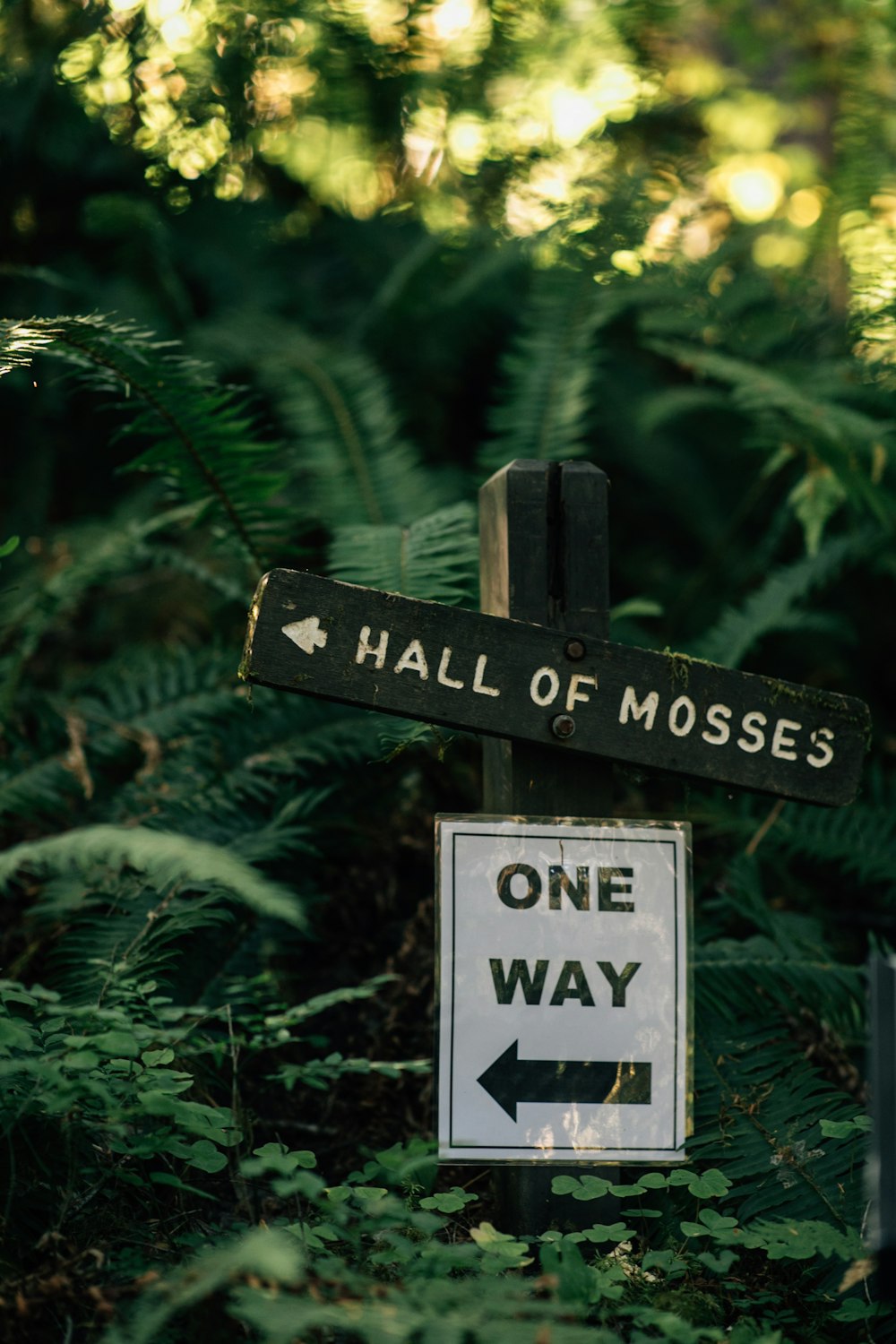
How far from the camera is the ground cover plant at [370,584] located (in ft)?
4.76

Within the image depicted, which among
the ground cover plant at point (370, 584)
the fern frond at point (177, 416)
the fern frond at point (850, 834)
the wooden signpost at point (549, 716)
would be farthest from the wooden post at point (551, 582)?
the fern frond at point (850, 834)

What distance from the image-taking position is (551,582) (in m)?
1.67

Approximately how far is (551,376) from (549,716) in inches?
71.0

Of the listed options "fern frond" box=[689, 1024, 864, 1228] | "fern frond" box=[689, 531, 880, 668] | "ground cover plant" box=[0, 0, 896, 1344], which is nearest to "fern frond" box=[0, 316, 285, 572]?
"ground cover plant" box=[0, 0, 896, 1344]

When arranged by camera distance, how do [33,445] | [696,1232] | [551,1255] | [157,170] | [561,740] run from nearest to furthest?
[551,1255] < [696,1232] < [561,740] < [33,445] < [157,170]

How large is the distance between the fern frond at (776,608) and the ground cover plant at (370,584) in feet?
0.05

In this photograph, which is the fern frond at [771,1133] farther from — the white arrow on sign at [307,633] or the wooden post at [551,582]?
the white arrow on sign at [307,633]

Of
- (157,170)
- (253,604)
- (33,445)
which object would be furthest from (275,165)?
(253,604)

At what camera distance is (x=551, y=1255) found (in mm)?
1354

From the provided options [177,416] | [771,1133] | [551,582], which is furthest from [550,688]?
[177,416]

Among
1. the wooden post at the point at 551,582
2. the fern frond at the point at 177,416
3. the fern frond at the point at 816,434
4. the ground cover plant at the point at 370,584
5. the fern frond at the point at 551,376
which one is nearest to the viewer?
the ground cover plant at the point at 370,584

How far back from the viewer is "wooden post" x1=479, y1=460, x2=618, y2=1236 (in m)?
1.62

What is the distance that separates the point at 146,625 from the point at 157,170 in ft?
6.06

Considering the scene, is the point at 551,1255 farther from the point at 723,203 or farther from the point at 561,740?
the point at 723,203
